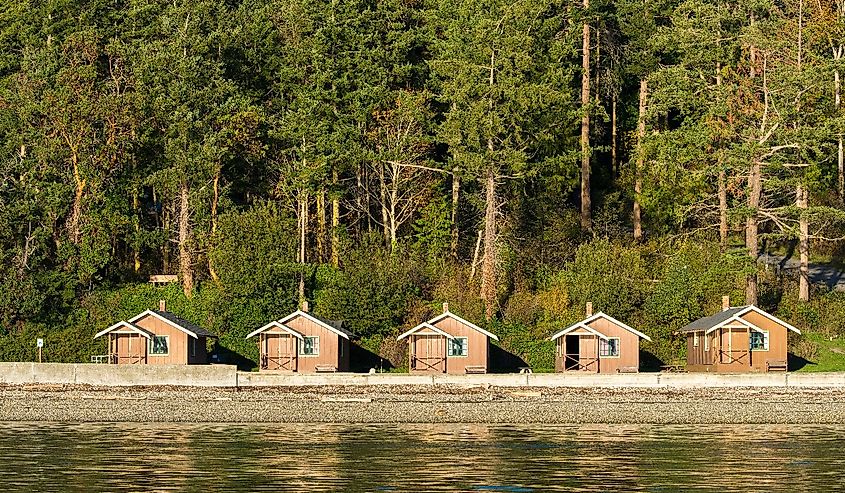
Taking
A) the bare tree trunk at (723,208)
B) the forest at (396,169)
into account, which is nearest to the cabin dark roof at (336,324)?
the forest at (396,169)

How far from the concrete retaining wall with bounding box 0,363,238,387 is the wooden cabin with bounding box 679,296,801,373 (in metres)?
21.8

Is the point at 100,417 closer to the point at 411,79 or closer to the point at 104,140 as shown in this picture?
the point at 104,140

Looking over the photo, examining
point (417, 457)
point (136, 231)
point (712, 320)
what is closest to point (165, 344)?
point (136, 231)

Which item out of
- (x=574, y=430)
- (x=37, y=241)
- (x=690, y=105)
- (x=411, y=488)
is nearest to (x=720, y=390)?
(x=574, y=430)

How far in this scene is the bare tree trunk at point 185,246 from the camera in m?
76.3

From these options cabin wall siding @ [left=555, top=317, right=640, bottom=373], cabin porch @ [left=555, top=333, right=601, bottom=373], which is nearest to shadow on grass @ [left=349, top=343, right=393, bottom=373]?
cabin porch @ [left=555, top=333, right=601, bottom=373]

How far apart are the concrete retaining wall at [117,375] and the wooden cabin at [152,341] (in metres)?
7.09

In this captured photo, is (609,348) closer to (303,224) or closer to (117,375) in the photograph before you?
(303,224)

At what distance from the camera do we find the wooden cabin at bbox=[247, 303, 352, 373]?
223ft

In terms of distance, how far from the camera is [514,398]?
55562mm

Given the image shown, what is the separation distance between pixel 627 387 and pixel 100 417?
71.7ft

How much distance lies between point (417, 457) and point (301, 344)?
33359mm

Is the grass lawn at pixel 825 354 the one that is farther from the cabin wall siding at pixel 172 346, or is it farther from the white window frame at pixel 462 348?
the cabin wall siding at pixel 172 346

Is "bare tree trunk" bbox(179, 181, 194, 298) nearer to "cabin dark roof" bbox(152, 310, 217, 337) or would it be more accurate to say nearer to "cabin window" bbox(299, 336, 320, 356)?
"cabin dark roof" bbox(152, 310, 217, 337)
